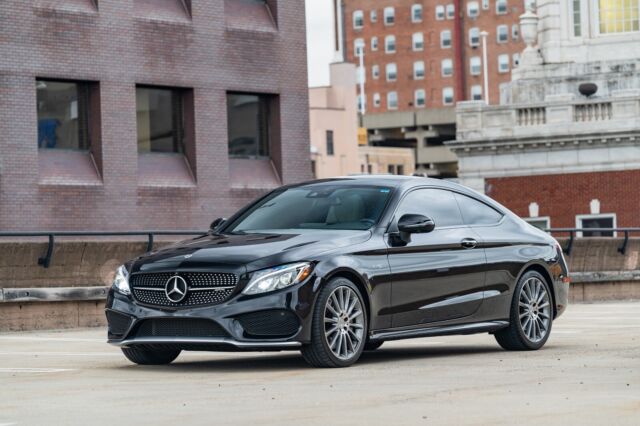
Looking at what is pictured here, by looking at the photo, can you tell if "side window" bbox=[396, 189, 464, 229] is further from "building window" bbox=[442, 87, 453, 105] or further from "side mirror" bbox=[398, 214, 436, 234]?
"building window" bbox=[442, 87, 453, 105]

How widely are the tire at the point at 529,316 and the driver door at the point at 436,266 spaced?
1.73 feet

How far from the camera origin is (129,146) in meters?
35.6

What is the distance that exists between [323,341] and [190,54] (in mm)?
25242

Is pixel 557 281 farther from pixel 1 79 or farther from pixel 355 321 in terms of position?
pixel 1 79

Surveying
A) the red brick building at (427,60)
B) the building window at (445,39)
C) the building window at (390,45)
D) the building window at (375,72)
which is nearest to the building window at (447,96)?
the red brick building at (427,60)

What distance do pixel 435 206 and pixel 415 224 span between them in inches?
32.7

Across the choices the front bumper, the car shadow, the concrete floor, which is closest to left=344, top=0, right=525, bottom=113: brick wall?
the car shadow

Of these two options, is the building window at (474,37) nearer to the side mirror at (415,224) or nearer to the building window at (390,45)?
the building window at (390,45)

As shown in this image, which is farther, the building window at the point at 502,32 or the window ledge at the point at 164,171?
the building window at the point at 502,32

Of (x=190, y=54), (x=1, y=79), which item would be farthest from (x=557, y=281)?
(x=190, y=54)

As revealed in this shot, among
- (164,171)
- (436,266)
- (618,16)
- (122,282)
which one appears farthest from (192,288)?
(618,16)

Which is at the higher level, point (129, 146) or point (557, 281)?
point (129, 146)

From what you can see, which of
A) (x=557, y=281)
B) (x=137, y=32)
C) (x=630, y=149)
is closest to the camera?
(x=557, y=281)

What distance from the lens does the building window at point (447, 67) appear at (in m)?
157
